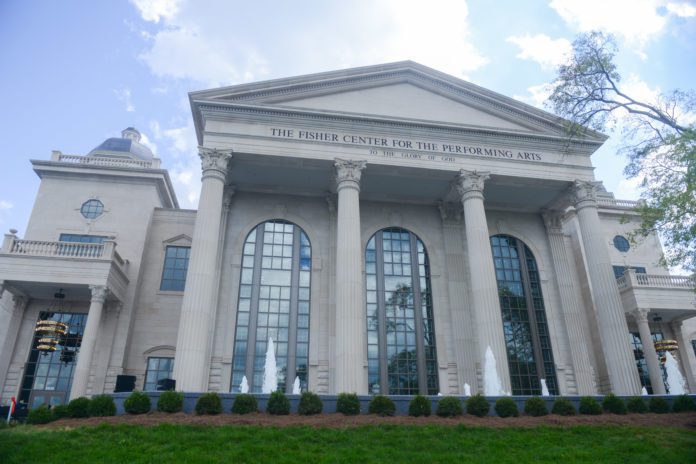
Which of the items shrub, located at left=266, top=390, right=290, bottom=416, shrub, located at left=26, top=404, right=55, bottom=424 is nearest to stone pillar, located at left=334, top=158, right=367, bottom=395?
shrub, located at left=266, top=390, right=290, bottom=416

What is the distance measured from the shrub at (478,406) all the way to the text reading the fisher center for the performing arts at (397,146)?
13653 mm

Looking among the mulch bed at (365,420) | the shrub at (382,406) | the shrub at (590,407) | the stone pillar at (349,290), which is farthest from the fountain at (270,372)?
the shrub at (590,407)

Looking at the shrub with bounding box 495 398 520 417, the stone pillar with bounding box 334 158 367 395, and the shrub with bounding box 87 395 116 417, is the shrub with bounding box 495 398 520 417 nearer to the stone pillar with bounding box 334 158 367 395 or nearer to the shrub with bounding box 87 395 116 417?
the stone pillar with bounding box 334 158 367 395

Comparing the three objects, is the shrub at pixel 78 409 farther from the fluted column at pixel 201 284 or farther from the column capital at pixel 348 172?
the column capital at pixel 348 172

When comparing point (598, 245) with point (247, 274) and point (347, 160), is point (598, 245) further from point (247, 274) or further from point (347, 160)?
point (247, 274)

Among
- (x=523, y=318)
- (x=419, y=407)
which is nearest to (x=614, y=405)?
(x=419, y=407)

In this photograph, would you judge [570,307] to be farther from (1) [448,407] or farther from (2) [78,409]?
(2) [78,409]

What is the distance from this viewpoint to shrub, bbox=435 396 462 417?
16453 mm

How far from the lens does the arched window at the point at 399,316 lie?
87.9 ft

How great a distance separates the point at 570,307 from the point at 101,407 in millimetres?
24940

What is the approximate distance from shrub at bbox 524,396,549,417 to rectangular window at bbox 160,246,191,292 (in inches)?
729

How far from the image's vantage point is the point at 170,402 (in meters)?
15.7

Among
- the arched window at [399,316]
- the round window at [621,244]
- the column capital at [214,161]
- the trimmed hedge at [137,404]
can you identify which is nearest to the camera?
the trimmed hedge at [137,404]

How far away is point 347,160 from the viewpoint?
84.4 feet
